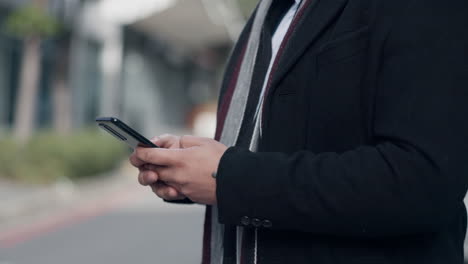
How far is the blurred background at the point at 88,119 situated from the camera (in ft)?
22.3

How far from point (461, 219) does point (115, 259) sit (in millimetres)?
5103

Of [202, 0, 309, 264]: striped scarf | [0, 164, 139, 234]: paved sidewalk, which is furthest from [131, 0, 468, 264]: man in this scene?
[0, 164, 139, 234]: paved sidewalk

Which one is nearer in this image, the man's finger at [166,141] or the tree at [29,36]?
the man's finger at [166,141]

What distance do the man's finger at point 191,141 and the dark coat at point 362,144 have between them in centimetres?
8

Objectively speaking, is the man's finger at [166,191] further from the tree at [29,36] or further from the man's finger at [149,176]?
the tree at [29,36]

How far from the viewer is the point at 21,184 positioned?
420 inches

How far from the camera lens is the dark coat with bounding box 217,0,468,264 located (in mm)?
862

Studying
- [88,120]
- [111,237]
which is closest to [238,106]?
[111,237]

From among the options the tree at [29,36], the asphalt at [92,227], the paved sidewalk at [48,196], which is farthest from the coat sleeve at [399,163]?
the tree at [29,36]

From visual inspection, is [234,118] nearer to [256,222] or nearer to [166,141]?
[166,141]

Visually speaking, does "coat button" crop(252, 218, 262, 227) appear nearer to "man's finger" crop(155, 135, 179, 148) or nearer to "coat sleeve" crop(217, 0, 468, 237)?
"coat sleeve" crop(217, 0, 468, 237)

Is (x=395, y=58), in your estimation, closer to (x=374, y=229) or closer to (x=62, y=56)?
(x=374, y=229)

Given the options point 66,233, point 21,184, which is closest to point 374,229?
point 66,233

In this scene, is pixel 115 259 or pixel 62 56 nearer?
pixel 115 259
